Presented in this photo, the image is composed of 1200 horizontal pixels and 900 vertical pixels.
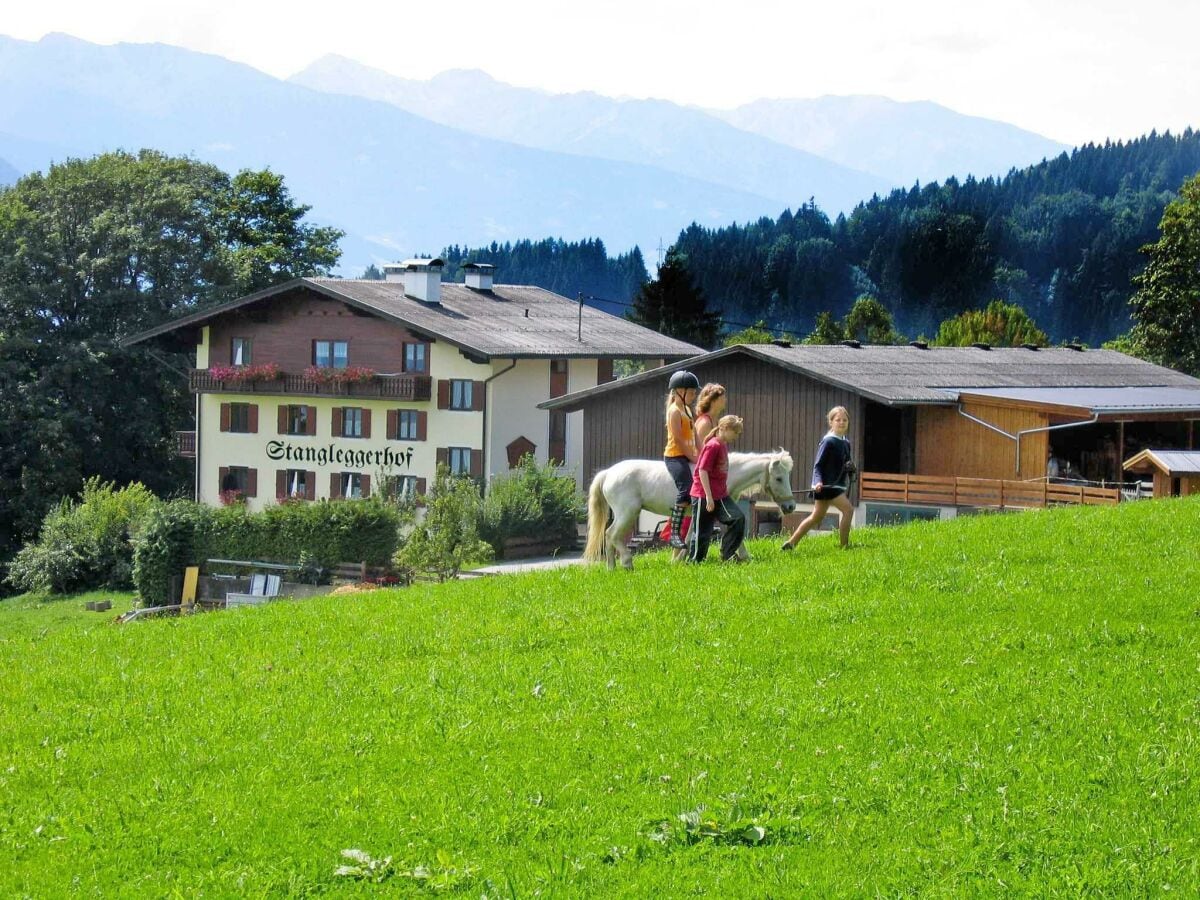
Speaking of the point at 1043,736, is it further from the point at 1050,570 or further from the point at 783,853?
the point at 1050,570

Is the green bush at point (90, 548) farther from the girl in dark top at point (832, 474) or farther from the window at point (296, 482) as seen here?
the girl in dark top at point (832, 474)

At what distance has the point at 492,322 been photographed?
2323 inches

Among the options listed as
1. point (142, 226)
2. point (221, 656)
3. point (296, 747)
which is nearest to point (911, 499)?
point (221, 656)

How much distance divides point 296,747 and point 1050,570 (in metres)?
8.09

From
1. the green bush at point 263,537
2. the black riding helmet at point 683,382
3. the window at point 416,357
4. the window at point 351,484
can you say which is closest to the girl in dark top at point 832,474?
the black riding helmet at point 683,382

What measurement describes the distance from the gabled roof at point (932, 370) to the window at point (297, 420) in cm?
1324

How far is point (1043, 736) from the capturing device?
9898mm

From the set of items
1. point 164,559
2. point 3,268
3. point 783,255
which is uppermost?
point 783,255

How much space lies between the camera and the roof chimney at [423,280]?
59.6 meters

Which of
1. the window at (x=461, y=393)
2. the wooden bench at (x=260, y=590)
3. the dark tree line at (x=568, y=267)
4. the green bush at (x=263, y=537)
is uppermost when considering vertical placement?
the dark tree line at (x=568, y=267)

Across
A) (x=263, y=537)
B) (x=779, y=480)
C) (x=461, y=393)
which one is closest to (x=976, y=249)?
(x=461, y=393)

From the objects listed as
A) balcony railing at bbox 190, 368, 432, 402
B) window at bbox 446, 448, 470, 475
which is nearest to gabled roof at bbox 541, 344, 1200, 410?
window at bbox 446, 448, 470, 475

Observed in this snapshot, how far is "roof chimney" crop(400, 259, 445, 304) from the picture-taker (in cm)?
5959

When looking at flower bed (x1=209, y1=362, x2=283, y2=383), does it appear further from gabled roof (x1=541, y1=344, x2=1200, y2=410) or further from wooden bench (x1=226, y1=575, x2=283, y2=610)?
wooden bench (x1=226, y1=575, x2=283, y2=610)
